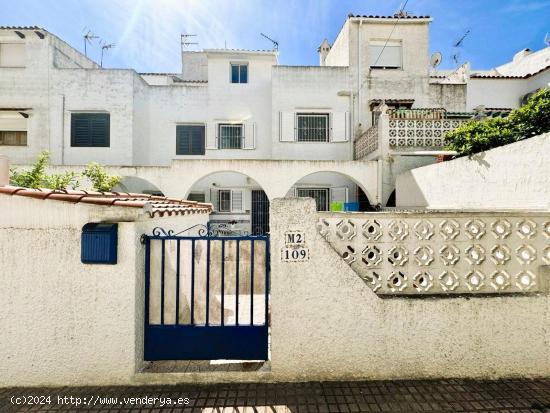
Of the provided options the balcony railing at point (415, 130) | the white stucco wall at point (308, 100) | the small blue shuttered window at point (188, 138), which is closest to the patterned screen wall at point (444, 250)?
the balcony railing at point (415, 130)

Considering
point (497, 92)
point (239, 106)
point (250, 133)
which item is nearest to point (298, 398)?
point (250, 133)

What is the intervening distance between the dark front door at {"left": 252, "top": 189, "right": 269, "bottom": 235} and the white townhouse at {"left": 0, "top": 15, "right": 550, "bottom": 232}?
0.17 ft

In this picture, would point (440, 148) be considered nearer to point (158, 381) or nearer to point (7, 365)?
point (158, 381)

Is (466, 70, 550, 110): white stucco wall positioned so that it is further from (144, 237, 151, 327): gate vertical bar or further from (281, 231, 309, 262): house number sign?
(144, 237, 151, 327): gate vertical bar

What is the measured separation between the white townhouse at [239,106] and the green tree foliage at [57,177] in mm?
3820

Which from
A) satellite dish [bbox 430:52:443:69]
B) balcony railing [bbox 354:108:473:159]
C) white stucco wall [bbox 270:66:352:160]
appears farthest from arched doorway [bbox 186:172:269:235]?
satellite dish [bbox 430:52:443:69]

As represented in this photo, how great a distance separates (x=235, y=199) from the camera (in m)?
15.4

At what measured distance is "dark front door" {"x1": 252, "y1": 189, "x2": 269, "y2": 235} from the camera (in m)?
15.6

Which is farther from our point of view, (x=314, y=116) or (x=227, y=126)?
(x=227, y=126)

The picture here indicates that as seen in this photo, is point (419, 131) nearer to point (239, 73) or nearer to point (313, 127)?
point (313, 127)

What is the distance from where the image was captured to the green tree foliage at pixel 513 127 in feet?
21.6

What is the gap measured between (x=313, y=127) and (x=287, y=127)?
4.56 ft

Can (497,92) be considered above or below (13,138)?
above

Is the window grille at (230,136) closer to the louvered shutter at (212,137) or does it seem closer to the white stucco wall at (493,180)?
the louvered shutter at (212,137)
